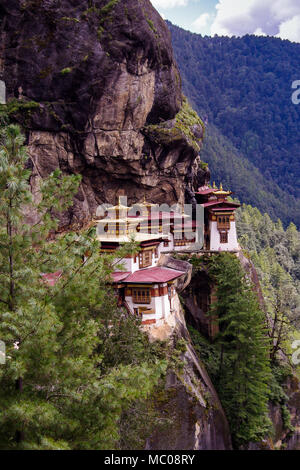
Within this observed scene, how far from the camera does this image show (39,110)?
83.8 ft

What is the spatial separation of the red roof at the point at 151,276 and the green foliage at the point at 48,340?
29.8ft

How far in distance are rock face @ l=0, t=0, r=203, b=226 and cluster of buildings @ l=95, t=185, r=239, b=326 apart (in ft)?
14.5

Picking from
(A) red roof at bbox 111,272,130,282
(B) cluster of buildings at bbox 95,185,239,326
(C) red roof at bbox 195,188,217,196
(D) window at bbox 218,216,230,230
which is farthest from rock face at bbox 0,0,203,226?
(A) red roof at bbox 111,272,130,282

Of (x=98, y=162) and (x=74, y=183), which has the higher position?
(x=98, y=162)

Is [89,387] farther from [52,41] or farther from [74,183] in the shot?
[52,41]

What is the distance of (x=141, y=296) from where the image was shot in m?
19.6

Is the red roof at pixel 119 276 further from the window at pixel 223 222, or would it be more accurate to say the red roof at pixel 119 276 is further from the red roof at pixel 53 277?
the window at pixel 223 222

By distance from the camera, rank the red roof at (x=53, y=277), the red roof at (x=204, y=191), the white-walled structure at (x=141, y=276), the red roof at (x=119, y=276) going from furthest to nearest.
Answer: the red roof at (x=204, y=191) < the white-walled structure at (x=141, y=276) < the red roof at (x=119, y=276) < the red roof at (x=53, y=277)

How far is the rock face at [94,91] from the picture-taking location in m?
25.3

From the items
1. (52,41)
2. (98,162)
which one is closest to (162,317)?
(98,162)

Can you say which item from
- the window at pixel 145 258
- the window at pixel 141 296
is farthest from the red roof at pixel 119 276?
the window at pixel 145 258

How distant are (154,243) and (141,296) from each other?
13.3 feet

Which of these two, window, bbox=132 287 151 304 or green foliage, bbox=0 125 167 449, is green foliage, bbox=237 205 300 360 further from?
green foliage, bbox=0 125 167 449

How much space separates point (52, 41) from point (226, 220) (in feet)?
60.8
